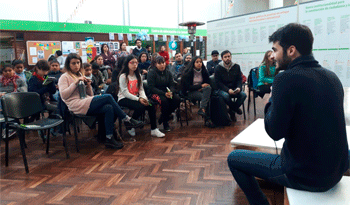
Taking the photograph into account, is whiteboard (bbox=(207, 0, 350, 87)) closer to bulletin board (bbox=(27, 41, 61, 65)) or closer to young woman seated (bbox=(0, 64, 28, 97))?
young woman seated (bbox=(0, 64, 28, 97))

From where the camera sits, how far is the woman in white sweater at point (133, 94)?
3.94 m

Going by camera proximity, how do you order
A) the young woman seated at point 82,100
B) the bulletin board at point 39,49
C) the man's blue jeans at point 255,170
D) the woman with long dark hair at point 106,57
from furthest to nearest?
the bulletin board at point 39,49 → the woman with long dark hair at point 106,57 → the young woman seated at point 82,100 → the man's blue jeans at point 255,170

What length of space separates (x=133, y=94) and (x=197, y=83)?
1207mm

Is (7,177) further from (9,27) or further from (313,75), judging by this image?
(9,27)

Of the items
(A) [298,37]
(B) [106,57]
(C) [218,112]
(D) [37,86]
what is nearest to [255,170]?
(A) [298,37]

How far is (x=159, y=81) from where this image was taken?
4.41 m

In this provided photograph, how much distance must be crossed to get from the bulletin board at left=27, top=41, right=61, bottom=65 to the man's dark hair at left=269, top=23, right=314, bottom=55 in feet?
25.9

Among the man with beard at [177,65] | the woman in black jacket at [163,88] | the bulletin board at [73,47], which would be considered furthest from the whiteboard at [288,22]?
the bulletin board at [73,47]

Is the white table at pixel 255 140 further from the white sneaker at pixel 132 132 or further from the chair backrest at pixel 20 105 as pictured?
the chair backrest at pixel 20 105

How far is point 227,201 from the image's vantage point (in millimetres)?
2121

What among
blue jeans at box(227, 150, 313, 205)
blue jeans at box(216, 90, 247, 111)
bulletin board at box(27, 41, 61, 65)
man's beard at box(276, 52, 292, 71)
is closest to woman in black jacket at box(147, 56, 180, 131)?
blue jeans at box(216, 90, 247, 111)

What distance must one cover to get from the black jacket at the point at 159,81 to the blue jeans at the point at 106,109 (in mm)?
905

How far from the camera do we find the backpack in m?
4.46

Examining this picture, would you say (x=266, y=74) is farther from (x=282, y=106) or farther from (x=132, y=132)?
(x=282, y=106)
